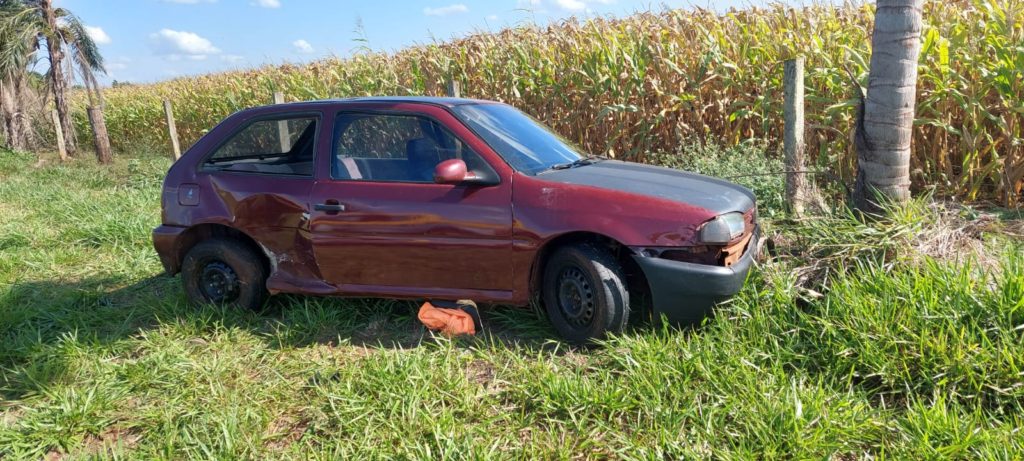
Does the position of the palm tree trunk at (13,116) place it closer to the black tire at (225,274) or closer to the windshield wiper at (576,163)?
the black tire at (225,274)

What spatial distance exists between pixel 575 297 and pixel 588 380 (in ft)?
2.07

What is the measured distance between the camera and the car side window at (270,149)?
4.48m

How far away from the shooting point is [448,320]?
12.7ft

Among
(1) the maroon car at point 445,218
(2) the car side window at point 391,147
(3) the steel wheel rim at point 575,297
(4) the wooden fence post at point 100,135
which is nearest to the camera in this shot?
Answer: (1) the maroon car at point 445,218

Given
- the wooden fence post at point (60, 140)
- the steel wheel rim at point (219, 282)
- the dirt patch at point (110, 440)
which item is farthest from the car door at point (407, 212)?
the wooden fence post at point (60, 140)

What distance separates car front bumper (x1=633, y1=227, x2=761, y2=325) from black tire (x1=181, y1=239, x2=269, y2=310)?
2625 millimetres

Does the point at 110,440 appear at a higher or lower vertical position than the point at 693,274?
lower

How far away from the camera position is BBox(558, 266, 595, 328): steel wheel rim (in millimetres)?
3555

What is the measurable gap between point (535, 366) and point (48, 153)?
→ 1902 cm

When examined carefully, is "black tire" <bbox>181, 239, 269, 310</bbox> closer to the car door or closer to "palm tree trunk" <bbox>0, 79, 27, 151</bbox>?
the car door

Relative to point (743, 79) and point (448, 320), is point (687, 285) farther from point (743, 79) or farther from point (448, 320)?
point (743, 79)

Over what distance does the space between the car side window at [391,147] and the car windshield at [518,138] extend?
0.19 metres

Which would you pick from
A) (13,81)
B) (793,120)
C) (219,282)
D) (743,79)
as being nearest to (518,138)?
(219,282)

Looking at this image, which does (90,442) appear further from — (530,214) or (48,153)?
(48,153)
